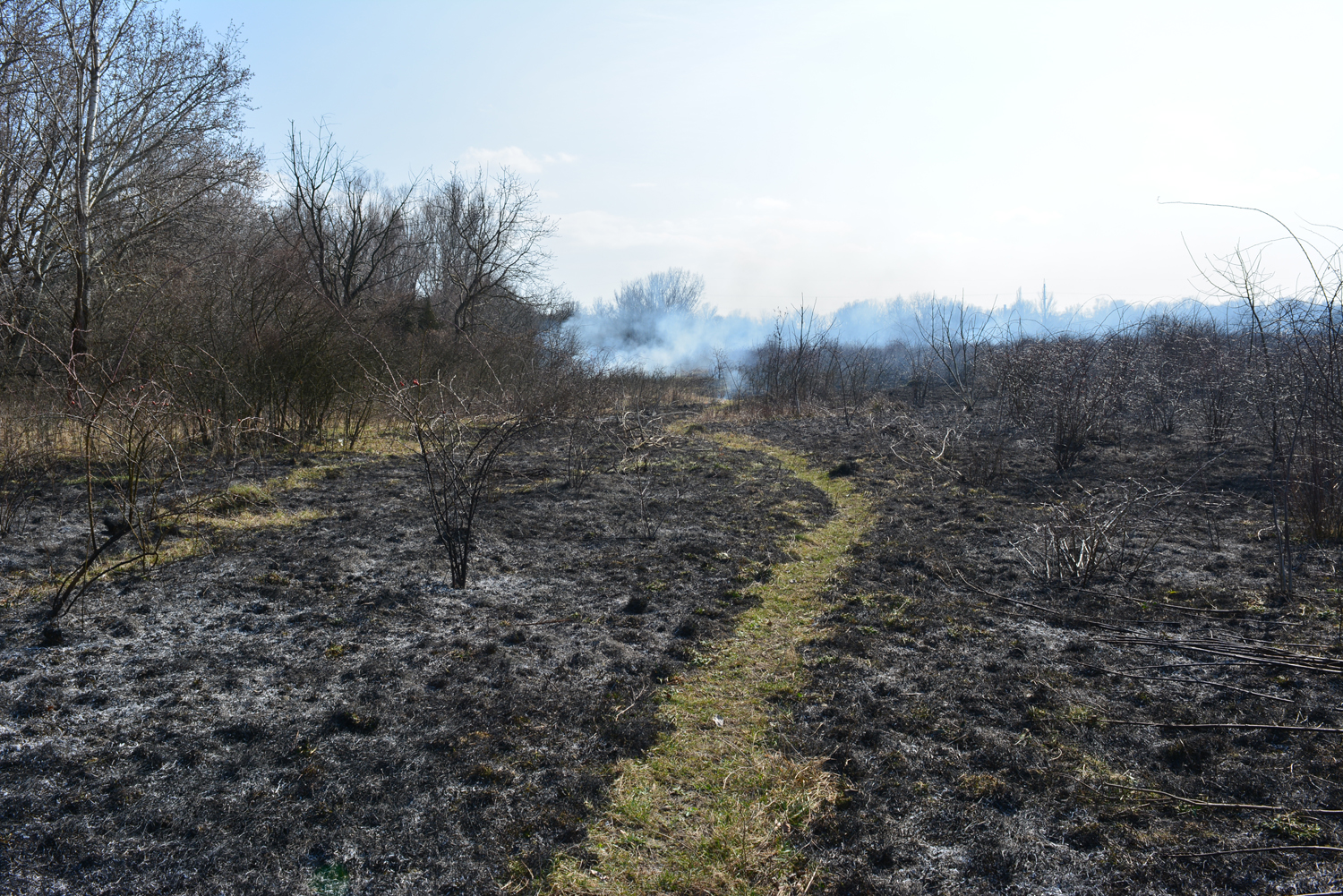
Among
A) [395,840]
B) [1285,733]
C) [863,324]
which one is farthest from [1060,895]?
[863,324]

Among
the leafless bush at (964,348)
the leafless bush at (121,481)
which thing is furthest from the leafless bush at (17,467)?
the leafless bush at (964,348)

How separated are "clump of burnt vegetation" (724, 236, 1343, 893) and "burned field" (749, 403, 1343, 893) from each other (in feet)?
0.04

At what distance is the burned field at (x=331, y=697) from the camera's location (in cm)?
252

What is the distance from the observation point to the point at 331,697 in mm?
3545

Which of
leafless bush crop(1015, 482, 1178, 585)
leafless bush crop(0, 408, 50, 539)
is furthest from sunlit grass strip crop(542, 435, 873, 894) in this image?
leafless bush crop(0, 408, 50, 539)

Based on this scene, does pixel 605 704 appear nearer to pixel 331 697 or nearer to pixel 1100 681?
pixel 331 697

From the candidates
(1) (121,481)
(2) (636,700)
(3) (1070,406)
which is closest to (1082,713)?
(2) (636,700)

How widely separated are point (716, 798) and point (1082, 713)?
1876 millimetres

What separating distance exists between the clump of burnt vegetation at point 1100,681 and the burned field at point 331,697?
112 cm

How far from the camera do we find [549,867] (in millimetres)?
2537

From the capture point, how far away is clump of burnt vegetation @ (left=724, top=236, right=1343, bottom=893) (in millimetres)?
2545

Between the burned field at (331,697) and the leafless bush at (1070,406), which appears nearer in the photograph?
the burned field at (331,697)

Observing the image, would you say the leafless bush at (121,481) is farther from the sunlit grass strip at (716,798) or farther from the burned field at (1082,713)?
the burned field at (1082,713)

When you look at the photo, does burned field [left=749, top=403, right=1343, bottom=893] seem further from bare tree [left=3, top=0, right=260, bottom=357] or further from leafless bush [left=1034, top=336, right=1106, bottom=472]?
bare tree [left=3, top=0, right=260, bottom=357]
